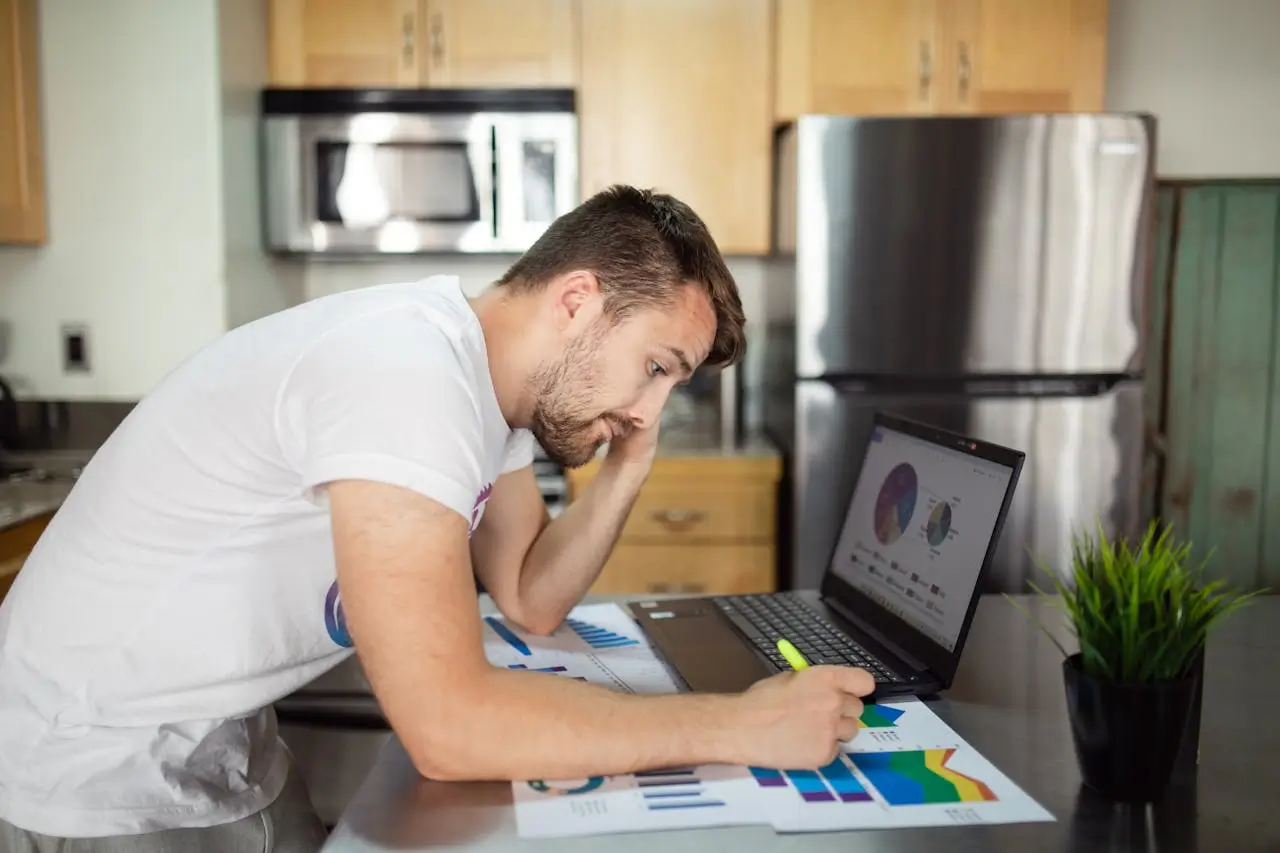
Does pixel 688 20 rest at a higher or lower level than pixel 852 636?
higher

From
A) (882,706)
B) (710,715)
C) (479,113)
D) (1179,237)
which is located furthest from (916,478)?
(1179,237)

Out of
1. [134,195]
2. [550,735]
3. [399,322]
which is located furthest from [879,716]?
[134,195]

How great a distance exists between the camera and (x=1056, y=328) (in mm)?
2809

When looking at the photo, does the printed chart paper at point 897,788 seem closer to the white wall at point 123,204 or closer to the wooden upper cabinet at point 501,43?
the white wall at point 123,204

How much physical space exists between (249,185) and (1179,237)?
2.68 meters

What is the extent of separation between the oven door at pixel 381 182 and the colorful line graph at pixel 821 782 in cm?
234

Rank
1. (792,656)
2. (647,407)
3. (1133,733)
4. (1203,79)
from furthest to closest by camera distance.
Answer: (1203,79)
(647,407)
(792,656)
(1133,733)

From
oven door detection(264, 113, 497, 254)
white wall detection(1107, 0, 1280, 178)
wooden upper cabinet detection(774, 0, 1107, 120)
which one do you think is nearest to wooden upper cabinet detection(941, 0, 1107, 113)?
wooden upper cabinet detection(774, 0, 1107, 120)

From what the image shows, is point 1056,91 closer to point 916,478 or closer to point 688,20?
point 688,20

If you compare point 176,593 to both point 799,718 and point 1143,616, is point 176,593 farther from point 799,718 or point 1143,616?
point 1143,616

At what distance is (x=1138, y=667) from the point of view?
876mm

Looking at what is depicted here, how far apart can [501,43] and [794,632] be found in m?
2.29

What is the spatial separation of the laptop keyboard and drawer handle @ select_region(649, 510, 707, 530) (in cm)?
148

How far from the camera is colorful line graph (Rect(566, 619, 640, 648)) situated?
50.2 inches
